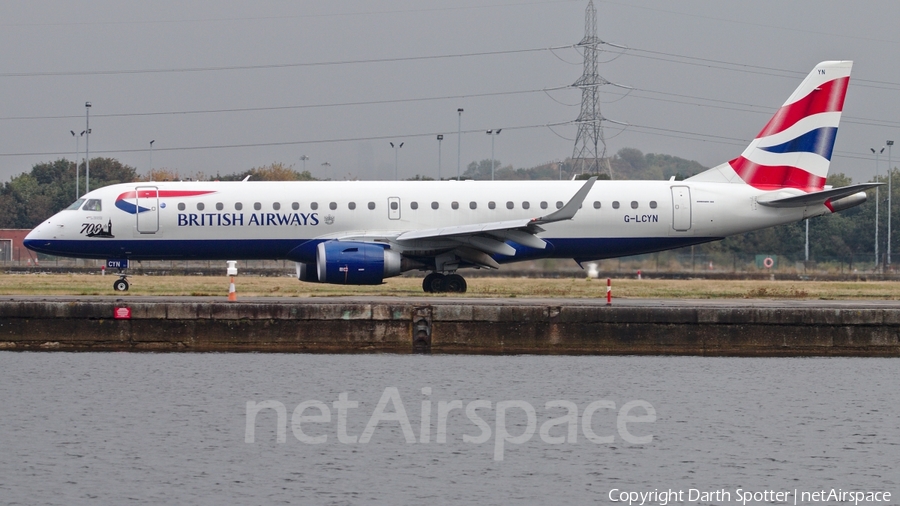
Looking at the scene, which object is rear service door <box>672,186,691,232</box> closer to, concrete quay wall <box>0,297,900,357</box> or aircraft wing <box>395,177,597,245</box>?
aircraft wing <box>395,177,597,245</box>

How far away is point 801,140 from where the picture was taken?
38031 mm

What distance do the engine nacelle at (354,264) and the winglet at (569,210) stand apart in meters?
4.27

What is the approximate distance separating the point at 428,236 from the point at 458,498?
60.6 feet

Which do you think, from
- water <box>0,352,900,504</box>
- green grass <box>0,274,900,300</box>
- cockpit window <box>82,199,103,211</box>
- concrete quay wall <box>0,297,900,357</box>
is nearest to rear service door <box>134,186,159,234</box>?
cockpit window <box>82,199,103,211</box>

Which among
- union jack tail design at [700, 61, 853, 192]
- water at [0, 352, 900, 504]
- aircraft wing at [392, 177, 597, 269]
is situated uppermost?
union jack tail design at [700, 61, 853, 192]

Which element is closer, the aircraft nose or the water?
the water

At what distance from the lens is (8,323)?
88.8ft

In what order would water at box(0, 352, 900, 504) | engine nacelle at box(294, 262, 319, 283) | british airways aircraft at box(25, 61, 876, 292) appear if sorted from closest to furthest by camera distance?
1. water at box(0, 352, 900, 504)
2. british airways aircraft at box(25, 61, 876, 292)
3. engine nacelle at box(294, 262, 319, 283)

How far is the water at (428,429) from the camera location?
16531 mm

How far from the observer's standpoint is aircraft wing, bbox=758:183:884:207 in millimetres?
34562

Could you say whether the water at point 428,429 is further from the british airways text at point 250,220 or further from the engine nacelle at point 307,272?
the engine nacelle at point 307,272

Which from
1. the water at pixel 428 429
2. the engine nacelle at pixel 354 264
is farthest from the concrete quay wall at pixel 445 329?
the engine nacelle at pixel 354 264

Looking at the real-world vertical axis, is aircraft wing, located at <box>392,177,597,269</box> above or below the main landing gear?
above

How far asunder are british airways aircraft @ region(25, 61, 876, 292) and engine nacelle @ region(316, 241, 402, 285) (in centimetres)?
36
